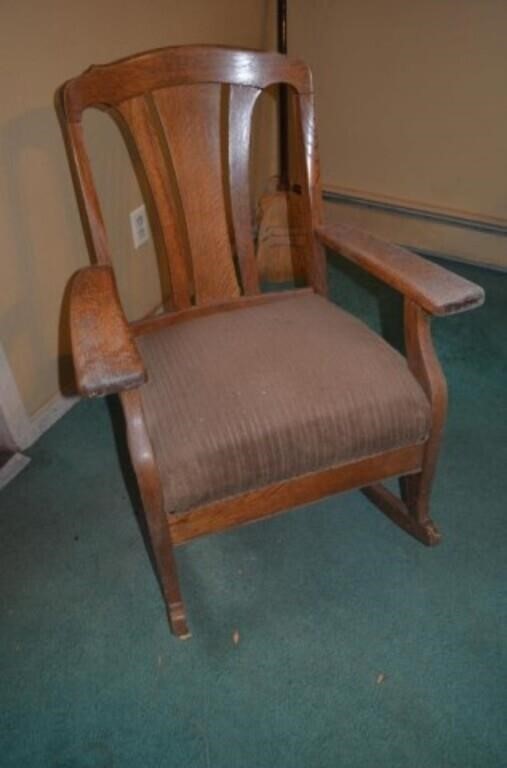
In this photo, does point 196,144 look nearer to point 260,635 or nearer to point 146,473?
point 146,473

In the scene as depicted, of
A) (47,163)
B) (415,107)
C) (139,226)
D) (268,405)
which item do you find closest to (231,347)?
(268,405)

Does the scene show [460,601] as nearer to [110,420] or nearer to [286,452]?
[286,452]

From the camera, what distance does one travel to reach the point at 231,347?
1.02 meters

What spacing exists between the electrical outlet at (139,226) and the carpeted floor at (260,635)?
0.69m

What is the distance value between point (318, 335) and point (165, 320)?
0.32m

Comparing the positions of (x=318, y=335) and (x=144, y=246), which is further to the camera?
(x=144, y=246)

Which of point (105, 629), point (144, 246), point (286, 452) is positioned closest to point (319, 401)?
point (286, 452)

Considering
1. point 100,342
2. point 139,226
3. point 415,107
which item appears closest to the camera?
point 100,342

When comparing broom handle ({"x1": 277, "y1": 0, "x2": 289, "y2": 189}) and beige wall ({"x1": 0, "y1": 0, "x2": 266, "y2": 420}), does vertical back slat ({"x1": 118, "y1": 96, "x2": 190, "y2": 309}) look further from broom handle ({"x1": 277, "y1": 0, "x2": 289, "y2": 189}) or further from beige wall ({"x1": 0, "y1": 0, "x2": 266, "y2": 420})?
broom handle ({"x1": 277, "y1": 0, "x2": 289, "y2": 189})

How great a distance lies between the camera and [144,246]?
5.68 ft

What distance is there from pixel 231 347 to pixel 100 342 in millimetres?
309

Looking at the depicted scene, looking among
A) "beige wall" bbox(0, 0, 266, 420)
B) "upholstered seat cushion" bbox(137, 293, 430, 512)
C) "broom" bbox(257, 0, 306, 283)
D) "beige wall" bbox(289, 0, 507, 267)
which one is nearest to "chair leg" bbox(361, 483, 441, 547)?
"upholstered seat cushion" bbox(137, 293, 430, 512)

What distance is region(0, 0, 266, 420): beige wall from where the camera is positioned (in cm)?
117

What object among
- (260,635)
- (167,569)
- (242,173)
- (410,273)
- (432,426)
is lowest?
(260,635)
